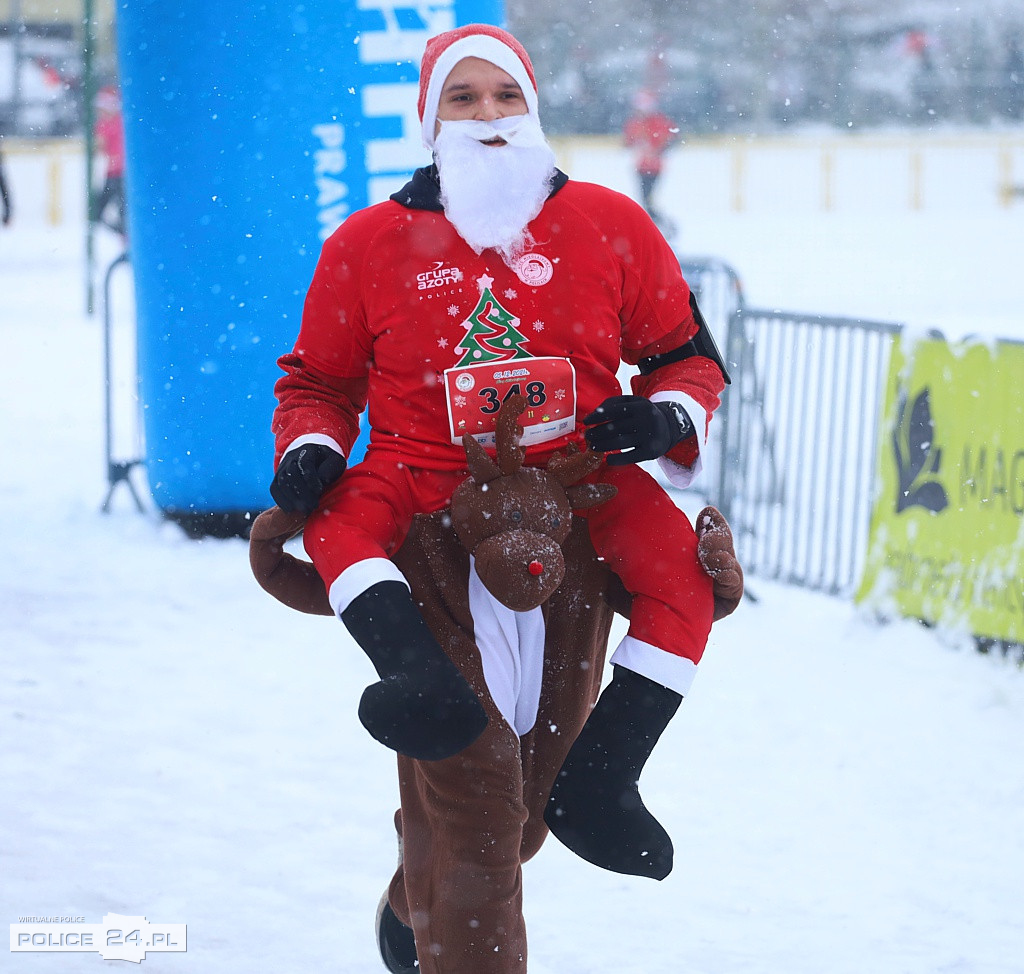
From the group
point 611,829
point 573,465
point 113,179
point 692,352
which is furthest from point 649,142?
point 611,829

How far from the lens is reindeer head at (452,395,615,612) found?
2211mm

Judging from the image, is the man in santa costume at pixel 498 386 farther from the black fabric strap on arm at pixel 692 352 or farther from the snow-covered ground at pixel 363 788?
the snow-covered ground at pixel 363 788

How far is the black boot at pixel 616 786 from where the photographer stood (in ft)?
7.34

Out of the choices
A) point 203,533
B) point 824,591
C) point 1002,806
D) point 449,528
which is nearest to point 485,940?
point 449,528

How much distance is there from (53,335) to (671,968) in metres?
11.3

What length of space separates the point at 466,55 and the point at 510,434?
0.67 m

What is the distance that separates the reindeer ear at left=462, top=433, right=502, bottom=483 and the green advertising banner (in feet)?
11.0

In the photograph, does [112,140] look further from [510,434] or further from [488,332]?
[510,434]

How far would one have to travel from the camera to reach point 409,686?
214cm

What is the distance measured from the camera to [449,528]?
2.39 m

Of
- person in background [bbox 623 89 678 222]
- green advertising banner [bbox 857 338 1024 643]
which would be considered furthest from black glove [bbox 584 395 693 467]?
person in background [bbox 623 89 678 222]

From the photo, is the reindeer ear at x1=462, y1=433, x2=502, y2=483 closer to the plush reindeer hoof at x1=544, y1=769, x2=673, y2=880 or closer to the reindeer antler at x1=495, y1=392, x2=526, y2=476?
the reindeer antler at x1=495, y1=392, x2=526, y2=476

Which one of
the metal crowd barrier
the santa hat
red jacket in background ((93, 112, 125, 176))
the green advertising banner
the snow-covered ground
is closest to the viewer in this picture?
the santa hat

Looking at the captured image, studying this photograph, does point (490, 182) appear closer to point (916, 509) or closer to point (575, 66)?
point (916, 509)
